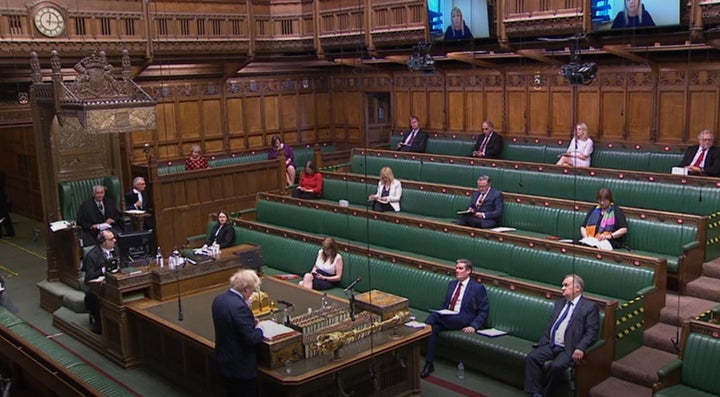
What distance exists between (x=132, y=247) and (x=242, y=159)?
7024 millimetres

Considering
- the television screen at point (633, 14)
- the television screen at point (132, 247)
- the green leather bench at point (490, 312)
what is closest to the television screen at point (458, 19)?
the television screen at point (633, 14)

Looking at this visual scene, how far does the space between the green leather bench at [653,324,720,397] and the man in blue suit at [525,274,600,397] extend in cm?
64

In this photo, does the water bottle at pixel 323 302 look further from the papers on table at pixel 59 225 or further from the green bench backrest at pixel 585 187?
the papers on table at pixel 59 225

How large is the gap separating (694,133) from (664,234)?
3797mm

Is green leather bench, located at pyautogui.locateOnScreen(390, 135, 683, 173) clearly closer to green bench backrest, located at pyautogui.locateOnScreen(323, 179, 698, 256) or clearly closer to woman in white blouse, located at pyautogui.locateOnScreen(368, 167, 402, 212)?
green bench backrest, located at pyautogui.locateOnScreen(323, 179, 698, 256)

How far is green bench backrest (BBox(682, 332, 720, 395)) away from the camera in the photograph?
17.5ft

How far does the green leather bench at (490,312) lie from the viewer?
20.9ft

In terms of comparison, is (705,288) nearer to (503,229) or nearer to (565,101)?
(503,229)

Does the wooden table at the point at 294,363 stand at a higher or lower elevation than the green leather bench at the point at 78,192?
lower

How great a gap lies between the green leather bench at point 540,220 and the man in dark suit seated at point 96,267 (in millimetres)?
2817

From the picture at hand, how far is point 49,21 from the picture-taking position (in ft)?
38.0

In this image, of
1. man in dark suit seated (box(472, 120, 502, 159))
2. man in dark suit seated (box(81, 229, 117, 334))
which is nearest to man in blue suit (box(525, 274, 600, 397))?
man in dark suit seated (box(81, 229, 117, 334))

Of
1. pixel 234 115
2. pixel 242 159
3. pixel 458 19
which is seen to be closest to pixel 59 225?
pixel 242 159

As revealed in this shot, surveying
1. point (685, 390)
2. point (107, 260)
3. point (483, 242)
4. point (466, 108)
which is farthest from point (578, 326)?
point (466, 108)
